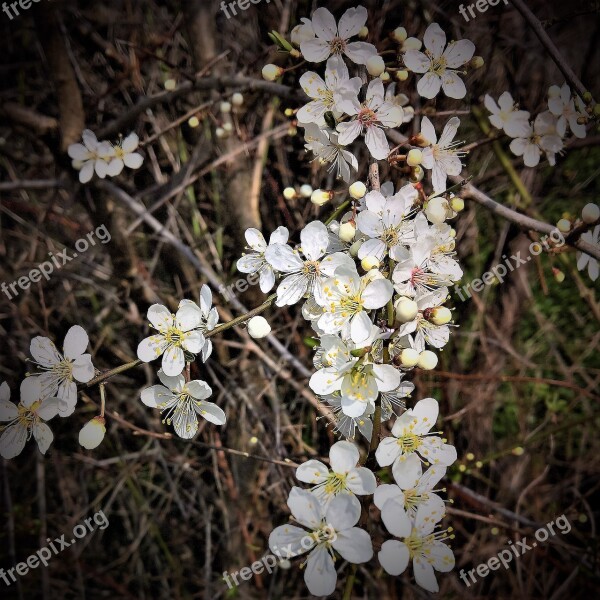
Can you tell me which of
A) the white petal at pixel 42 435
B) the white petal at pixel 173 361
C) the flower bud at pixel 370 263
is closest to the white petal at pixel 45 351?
the white petal at pixel 42 435

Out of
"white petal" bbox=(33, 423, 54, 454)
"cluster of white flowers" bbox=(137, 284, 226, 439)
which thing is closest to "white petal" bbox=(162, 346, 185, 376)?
"cluster of white flowers" bbox=(137, 284, 226, 439)

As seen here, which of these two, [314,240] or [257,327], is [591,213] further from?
[257,327]

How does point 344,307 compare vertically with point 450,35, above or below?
below

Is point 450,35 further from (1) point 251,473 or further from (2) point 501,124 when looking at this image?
(1) point 251,473

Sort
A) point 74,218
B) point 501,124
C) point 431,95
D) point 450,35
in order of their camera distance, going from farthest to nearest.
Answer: point 74,218, point 450,35, point 501,124, point 431,95

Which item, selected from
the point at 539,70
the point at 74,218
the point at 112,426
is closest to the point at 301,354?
the point at 112,426

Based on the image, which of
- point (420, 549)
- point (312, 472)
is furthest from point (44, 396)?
point (420, 549)

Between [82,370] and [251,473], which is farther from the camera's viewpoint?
[251,473]

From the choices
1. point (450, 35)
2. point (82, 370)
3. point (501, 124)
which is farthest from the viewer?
point (450, 35)
